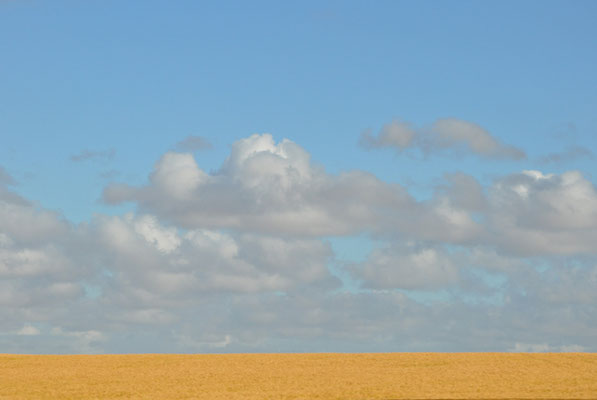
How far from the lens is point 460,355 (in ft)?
186

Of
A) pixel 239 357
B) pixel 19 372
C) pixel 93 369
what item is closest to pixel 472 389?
pixel 239 357

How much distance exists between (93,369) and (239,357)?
996cm

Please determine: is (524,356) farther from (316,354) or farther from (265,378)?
(265,378)

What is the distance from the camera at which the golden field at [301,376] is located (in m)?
40.4

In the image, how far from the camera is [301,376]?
47250 mm

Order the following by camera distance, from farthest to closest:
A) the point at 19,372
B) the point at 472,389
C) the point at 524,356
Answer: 1. the point at 524,356
2. the point at 19,372
3. the point at 472,389

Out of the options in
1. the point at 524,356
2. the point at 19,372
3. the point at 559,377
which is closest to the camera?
the point at 559,377

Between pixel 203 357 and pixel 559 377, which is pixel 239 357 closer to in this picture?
pixel 203 357

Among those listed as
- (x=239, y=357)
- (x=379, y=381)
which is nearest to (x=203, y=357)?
(x=239, y=357)

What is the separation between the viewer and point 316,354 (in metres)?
57.8

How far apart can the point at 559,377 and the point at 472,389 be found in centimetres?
802

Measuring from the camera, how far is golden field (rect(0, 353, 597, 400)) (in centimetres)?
4038

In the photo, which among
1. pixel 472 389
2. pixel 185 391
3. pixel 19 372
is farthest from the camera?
pixel 19 372

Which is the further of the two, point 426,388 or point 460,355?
point 460,355
